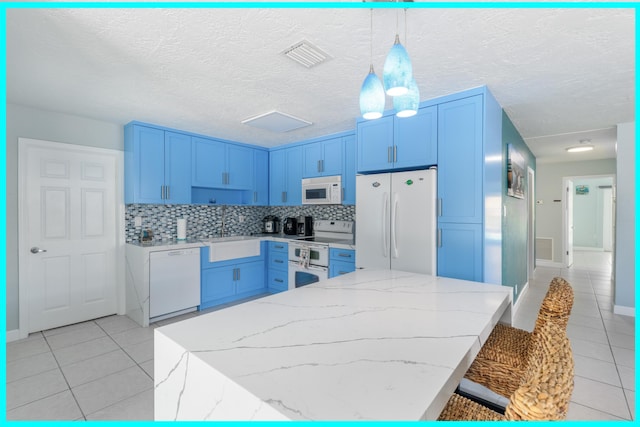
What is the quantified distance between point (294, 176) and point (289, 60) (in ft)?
8.75

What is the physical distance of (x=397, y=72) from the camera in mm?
1252

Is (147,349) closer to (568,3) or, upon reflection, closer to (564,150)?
(568,3)

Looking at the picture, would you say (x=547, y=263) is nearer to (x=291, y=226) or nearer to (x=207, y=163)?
(x=291, y=226)

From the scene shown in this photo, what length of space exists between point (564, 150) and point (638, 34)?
4364mm

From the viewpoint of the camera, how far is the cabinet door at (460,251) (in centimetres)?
267

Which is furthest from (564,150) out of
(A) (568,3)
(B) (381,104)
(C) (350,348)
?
(C) (350,348)

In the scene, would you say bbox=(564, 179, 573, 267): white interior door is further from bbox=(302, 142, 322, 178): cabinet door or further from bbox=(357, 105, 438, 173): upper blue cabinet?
bbox=(302, 142, 322, 178): cabinet door

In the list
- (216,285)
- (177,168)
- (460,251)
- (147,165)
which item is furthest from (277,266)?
(460,251)

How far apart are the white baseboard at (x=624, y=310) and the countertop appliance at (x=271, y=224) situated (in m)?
4.74

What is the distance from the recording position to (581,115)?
11.2ft

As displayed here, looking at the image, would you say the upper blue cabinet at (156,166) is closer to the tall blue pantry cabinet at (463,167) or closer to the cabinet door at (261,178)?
the cabinet door at (261,178)

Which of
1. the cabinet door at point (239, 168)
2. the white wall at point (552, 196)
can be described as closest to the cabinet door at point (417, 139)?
the cabinet door at point (239, 168)

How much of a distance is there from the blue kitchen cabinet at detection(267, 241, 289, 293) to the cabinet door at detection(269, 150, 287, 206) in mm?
748

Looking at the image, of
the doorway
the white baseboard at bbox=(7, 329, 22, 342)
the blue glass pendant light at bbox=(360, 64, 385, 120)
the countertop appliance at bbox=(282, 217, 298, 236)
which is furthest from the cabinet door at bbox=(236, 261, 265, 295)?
the doorway
